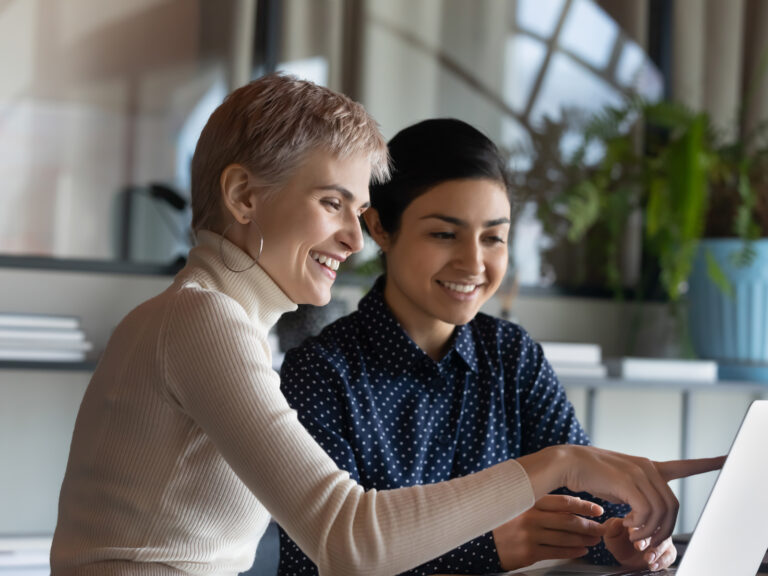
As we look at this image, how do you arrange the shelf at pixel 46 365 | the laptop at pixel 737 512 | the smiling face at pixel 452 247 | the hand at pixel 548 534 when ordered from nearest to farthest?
1. the laptop at pixel 737 512
2. the hand at pixel 548 534
3. the smiling face at pixel 452 247
4. the shelf at pixel 46 365

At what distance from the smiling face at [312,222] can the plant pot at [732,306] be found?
6.30ft

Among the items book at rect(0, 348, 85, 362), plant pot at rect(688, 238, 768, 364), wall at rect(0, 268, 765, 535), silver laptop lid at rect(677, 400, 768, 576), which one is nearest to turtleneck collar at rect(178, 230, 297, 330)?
silver laptop lid at rect(677, 400, 768, 576)

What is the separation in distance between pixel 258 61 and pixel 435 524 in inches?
79.8

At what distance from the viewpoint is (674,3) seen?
3127 mm

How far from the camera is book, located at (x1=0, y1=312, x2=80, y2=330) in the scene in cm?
209

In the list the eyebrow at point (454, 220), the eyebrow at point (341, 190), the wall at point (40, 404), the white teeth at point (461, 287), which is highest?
the eyebrow at point (341, 190)

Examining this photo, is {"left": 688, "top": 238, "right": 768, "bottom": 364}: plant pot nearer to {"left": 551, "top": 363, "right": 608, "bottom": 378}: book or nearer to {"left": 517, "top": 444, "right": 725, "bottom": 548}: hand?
{"left": 551, "top": 363, "right": 608, "bottom": 378}: book

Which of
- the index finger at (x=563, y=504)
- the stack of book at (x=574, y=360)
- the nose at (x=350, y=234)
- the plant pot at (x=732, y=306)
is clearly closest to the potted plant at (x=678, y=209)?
the plant pot at (x=732, y=306)

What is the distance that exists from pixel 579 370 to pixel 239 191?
1.67 meters

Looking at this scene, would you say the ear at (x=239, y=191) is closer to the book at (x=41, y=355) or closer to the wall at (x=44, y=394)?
the book at (x=41, y=355)

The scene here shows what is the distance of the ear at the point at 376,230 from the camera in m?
1.50

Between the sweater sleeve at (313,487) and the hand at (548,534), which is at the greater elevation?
the sweater sleeve at (313,487)

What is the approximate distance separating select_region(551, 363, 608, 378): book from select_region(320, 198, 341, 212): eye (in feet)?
5.05

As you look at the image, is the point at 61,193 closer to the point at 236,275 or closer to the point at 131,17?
the point at 131,17
